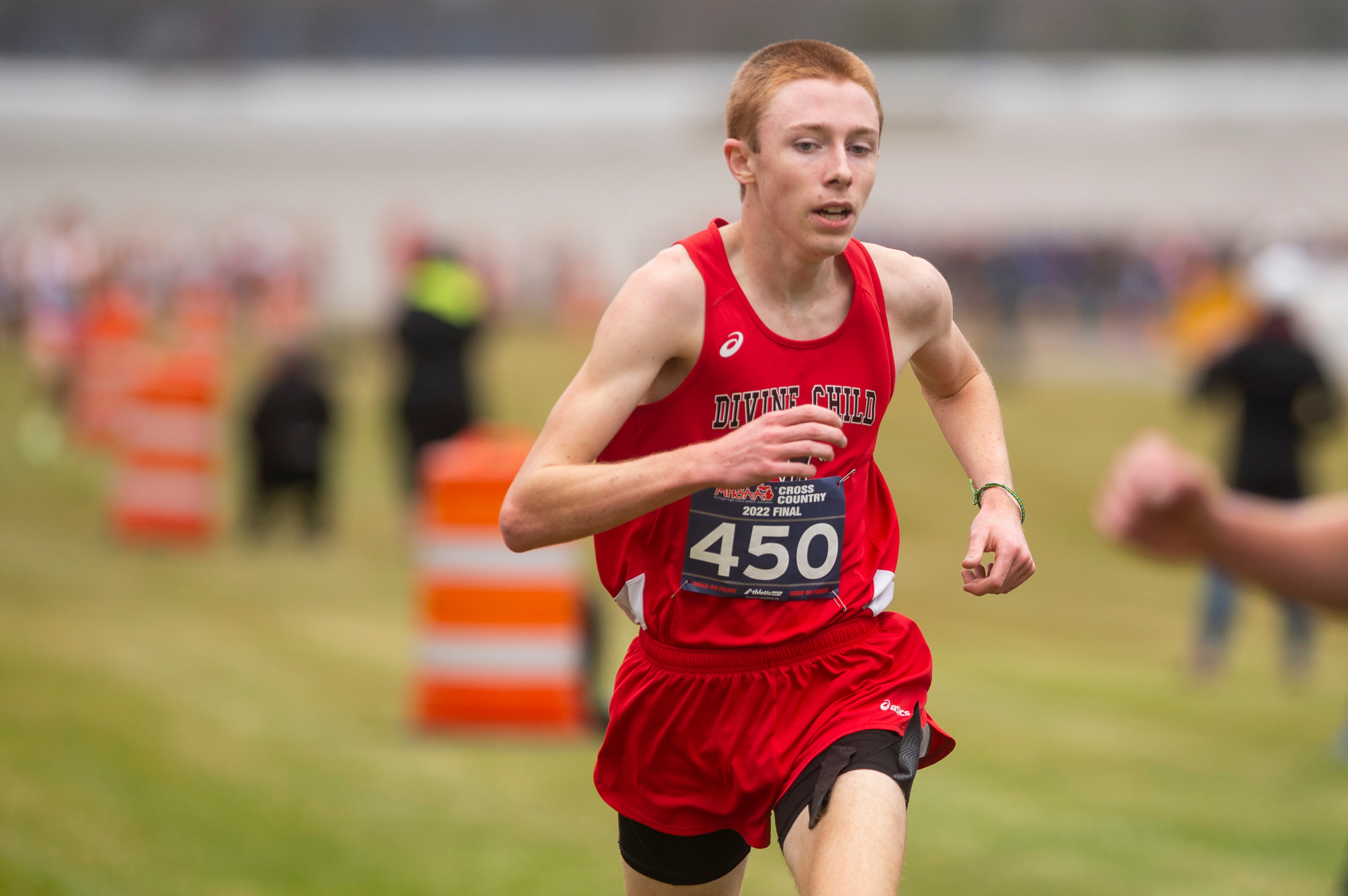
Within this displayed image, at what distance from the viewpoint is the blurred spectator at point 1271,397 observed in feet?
32.9

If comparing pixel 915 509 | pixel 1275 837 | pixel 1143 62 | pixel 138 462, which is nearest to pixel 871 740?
pixel 1275 837

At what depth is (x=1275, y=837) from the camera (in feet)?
23.7

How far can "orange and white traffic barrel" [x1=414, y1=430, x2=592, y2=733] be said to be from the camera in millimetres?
8148

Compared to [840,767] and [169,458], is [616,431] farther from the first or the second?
[169,458]

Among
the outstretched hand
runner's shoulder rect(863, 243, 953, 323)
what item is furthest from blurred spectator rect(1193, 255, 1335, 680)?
the outstretched hand

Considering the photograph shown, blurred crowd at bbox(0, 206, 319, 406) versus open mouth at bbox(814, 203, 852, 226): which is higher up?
blurred crowd at bbox(0, 206, 319, 406)

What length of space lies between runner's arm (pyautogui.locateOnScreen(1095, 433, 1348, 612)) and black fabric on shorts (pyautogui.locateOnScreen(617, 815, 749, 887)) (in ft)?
4.35

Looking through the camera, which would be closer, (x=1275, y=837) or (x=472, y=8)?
(x=1275, y=837)

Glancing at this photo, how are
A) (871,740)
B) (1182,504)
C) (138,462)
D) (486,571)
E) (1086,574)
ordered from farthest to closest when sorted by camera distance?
(1086,574), (138,462), (486,571), (871,740), (1182,504)

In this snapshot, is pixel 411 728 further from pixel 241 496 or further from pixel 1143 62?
pixel 1143 62

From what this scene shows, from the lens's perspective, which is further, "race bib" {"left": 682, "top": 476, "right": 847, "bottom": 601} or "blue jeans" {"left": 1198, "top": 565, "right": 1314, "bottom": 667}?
"blue jeans" {"left": 1198, "top": 565, "right": 1314, "bottom": 667}

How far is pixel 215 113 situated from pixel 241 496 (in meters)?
41.8

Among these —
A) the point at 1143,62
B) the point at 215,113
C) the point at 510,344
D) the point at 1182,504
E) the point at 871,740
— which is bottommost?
the point at 871,740

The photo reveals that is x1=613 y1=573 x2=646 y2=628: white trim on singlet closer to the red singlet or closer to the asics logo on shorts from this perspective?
the red singlet
